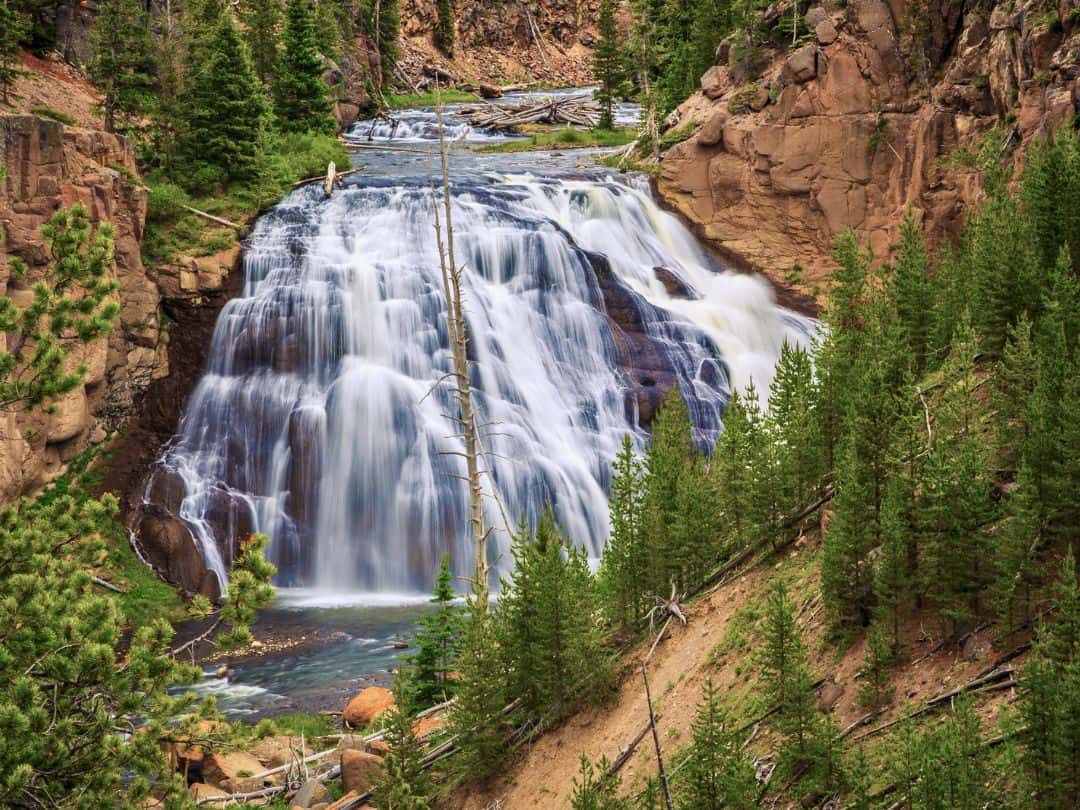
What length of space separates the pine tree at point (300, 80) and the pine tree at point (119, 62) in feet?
28.7

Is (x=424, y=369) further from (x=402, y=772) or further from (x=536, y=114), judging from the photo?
(x=536, y=114)

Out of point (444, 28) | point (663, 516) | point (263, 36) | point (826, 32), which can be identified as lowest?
point (663, 516)

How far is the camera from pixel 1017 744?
758cm

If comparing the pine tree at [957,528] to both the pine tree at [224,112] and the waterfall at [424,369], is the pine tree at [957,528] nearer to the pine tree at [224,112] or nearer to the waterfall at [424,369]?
the waterfall at [424,369]

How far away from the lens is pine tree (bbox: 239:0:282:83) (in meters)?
46.6

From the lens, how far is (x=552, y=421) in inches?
1095

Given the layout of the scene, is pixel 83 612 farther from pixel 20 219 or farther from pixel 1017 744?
pixel 20 219

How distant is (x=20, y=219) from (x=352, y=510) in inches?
409

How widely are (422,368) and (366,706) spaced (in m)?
12.9

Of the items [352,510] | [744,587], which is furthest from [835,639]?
[352,510]

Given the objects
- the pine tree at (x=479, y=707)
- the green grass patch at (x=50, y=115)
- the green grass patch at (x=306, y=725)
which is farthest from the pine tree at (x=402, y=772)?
the green grass patch at (x=50, y=115)

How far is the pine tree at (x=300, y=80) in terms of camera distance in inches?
1742

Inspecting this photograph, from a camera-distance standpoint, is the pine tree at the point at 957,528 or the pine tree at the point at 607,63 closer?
the pine tree at the point at 957,528

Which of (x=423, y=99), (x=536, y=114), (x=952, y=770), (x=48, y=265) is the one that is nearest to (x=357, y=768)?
(x=952, y=770)
